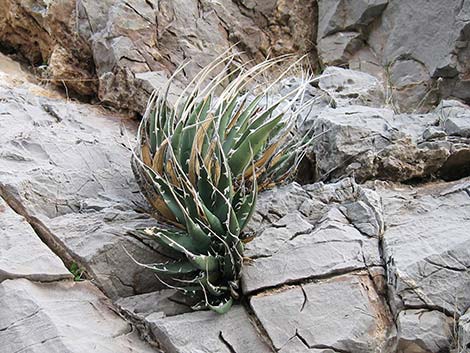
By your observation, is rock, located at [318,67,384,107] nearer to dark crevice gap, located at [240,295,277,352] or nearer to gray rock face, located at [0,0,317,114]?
gray rock face, located at [0,0,317,114]

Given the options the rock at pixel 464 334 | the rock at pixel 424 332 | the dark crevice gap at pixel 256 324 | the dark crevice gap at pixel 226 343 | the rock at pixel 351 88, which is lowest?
the dark crevice gap at pixel 226 343

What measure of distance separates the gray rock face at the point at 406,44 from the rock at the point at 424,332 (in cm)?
243

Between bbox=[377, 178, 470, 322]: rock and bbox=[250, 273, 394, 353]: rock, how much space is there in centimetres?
12

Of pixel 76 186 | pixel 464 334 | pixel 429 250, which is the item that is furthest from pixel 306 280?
pixel 76 186

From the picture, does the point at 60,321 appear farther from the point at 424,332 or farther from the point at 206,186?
the point at 424,332

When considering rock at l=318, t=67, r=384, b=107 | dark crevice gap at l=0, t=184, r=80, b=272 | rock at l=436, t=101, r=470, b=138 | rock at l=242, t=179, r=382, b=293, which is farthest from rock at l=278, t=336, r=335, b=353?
rock at l=318, t=67, r=384, b=107

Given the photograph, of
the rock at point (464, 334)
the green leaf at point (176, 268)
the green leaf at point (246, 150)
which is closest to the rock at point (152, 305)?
the green leaf at point (176, 268)

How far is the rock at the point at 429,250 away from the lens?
8.69 feet

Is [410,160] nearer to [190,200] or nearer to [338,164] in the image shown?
[338,164]

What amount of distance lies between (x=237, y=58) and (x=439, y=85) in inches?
72.7

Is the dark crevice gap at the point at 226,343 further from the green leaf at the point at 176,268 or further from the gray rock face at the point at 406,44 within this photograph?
the gray rock face at the point at 406,44

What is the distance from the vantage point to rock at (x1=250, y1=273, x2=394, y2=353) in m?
2.54

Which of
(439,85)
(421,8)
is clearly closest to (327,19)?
(421,8)

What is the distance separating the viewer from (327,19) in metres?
5.81
